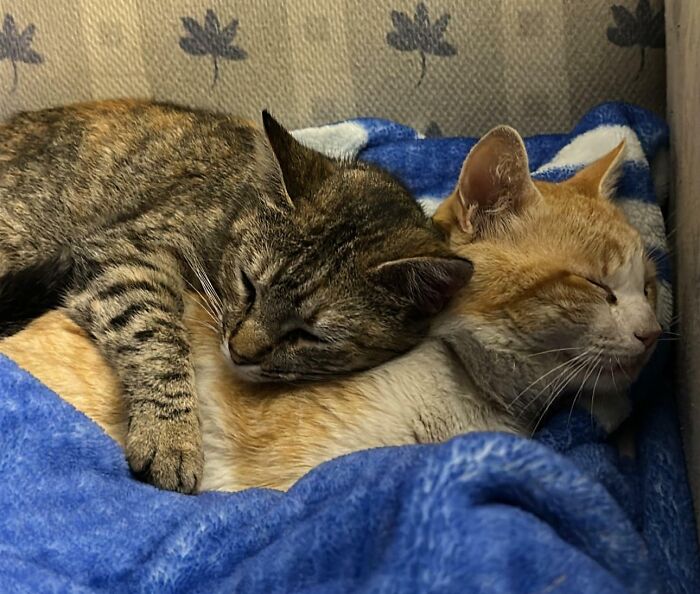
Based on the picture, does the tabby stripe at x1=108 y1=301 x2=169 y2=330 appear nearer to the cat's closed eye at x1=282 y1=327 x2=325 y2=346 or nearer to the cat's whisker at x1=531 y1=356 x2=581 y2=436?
the cat's closed eye at x1=282 y1=327 x2=325 y2=346

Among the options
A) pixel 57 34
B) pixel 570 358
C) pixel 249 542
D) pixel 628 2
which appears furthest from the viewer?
pixel 57 34

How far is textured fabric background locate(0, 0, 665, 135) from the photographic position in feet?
5.14

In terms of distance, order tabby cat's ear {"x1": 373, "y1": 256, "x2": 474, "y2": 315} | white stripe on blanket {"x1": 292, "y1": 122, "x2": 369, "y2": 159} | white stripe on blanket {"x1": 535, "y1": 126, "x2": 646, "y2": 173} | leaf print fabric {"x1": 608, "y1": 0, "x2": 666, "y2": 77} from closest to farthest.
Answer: tabby cat's ear {"x1": 373, "y1": 256, "x2": 474, "y2": 315} < white stripe on blanket {"x1": 535, "y1": 126, "x2": 646, "y2": 173} < leaf print fabric {"x1": 608, "y1": 0, "x2": 666, "y2": 77} < white stripe on blanket {"x1": 292, "y1": 122, "x2": 369, "y2": 159}

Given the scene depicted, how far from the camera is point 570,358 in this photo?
1.05m

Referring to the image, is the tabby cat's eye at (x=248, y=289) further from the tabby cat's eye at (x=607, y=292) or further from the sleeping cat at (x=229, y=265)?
the tabby cat's eye at (x=607, y=292)

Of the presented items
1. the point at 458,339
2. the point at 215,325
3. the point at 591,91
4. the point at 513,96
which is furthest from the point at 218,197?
the point at 591,91

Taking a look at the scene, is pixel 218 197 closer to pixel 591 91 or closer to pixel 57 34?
pixel 57 34

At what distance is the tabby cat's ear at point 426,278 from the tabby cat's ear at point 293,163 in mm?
222

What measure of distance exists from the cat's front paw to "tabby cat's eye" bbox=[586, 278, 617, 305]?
61 cm

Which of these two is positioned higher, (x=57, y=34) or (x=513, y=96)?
(x=57, y=34)

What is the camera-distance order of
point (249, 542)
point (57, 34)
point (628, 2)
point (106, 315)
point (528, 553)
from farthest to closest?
point (57, 34)
point (628, 2)
point (106, 315)
point (249, 542)
point (528, 553)

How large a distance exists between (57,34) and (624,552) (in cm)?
153

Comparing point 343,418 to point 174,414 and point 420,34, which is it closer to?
point 174,414

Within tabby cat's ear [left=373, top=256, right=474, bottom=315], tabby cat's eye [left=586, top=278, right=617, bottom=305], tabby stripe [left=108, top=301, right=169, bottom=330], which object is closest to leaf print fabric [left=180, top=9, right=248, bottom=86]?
tabby stripe [left=108, top=301, right=169, bottom=330]
